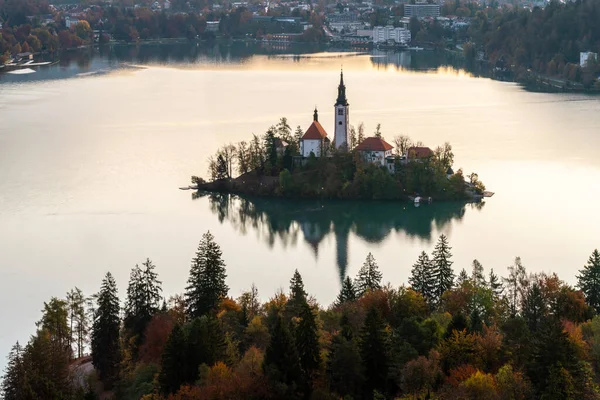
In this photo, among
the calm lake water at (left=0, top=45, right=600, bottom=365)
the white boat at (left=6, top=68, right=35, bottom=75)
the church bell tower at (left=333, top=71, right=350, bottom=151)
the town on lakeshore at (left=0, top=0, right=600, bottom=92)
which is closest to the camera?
the calm lake water at (left=0, top=45, right=600, bottom=365)

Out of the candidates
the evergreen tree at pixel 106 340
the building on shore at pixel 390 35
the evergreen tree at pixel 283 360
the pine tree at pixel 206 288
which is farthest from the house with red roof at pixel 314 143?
the building on shore at pixel 390 35

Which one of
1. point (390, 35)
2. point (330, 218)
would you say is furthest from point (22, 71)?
point (330, 218)

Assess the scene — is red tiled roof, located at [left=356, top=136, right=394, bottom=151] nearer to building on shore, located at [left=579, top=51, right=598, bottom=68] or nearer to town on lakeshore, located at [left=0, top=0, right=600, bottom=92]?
town on lakeshore, located at [left=0, top=0, right=600, bottom=92]

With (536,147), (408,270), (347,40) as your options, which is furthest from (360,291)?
(347,40)

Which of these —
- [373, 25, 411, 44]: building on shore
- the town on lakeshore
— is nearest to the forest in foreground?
the town on lakeshore

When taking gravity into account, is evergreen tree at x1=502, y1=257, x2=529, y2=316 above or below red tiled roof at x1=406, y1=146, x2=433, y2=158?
above

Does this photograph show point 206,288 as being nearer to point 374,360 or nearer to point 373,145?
point 374,360
